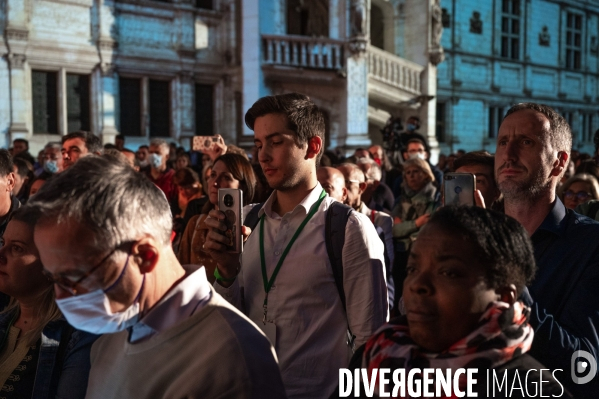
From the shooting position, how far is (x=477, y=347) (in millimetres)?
1670

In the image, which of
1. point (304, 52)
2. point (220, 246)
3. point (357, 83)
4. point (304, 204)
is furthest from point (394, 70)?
point (220, 246)

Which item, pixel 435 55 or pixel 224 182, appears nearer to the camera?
pixel 224 182

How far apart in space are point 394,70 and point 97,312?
18.3 m

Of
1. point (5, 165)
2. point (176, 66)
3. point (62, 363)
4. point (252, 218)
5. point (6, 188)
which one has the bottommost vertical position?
point (62, 363)

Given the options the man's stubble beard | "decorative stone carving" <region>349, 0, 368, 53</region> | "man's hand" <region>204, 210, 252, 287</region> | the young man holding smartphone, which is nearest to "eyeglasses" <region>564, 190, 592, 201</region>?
the man's stubble beard

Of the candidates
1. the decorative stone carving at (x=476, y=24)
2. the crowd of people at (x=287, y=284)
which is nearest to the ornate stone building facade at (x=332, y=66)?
the decorative stone carving at (x=476, y=24)

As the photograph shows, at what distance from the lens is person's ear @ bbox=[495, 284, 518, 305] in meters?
1.80

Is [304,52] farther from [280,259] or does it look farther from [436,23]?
[280,259]

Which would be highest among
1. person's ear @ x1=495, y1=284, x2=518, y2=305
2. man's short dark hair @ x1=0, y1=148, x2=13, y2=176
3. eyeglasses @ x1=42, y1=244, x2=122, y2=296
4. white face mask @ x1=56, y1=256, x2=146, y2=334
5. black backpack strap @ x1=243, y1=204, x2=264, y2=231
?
man's short dark hair @ x1=0, y1=148, x2=13, y2=176

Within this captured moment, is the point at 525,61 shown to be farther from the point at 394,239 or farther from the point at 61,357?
the point at 61,357

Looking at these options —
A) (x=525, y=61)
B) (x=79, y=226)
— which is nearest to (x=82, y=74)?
(x=79, y=226)

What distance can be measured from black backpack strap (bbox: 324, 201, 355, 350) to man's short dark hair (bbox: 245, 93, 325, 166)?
0.39 meters

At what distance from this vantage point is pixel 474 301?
1.74 meters

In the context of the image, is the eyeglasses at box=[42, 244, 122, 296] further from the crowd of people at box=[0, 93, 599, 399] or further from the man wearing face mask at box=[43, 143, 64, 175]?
the man wearing face mask at box=[43, 143, 64, 175]
